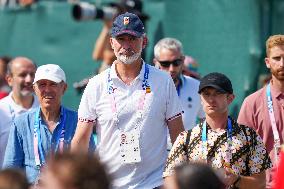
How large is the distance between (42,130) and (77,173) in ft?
14.4

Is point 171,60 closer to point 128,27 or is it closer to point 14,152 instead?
point 128,27

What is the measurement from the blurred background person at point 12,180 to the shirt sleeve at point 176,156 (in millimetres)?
2821

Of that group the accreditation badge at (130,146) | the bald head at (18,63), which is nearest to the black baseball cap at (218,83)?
the accreditation badge at (130,146)

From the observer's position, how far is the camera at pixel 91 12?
13.0 m

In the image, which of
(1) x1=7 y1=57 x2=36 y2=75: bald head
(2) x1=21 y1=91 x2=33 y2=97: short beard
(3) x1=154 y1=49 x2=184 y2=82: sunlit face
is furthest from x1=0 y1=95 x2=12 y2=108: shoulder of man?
(3) x1=154 y1=49 x2=184 y2=82: sunlit face

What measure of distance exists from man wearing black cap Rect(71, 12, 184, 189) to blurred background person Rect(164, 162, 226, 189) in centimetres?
328

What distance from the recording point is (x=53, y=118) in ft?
32.0

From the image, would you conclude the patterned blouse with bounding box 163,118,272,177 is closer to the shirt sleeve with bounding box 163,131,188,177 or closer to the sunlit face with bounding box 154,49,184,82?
the shirt sleeve with bounding box 163,131,188,177

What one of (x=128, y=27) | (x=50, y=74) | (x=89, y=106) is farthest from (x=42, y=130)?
(x=128, y=27)

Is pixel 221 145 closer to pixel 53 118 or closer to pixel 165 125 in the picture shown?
pixel 165 125

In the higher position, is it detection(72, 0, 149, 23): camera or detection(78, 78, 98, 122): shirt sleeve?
detection(72, 0, 149, 23): camera

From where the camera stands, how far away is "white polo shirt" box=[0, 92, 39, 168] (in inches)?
431

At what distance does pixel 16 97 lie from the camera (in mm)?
11656

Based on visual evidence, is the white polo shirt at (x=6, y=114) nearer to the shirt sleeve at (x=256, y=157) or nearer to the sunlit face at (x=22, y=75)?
the sunlit face at (x=22, y=75)
